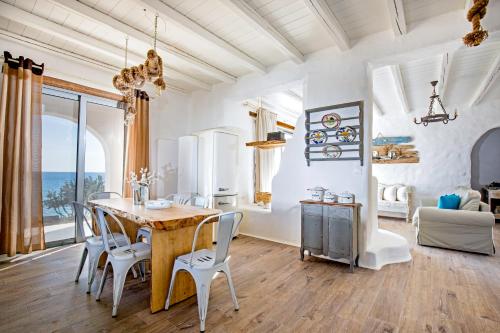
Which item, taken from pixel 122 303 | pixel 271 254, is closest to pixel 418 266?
pixel 271 254

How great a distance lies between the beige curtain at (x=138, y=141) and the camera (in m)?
4.09

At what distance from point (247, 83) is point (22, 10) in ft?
9.52

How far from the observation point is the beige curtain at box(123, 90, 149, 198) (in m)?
4.09

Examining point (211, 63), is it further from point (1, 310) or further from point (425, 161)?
point (425, 161)

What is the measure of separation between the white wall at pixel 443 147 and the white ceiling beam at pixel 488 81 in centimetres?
42

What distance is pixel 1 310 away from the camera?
1951mm

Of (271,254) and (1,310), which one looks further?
(271,254)

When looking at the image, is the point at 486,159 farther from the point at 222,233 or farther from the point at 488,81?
the point at 222,233

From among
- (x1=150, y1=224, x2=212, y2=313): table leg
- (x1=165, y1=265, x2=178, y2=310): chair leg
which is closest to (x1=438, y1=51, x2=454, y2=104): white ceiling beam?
(x1=150, y1=224, x2=212, y2=313): table leg

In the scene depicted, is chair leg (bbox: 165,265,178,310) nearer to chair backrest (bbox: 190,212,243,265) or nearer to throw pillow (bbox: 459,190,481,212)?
chair backrest (bbox: 190,212,243,265)

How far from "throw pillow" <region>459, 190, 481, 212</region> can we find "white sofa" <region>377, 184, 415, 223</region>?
2.16m

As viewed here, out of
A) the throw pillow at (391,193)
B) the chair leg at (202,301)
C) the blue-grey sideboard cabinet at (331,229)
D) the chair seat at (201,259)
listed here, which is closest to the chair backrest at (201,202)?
the chair seat at (201,259)

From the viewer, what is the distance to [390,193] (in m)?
6.23

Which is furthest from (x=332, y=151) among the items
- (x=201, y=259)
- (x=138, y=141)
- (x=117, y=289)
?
(x=138, y=141)
